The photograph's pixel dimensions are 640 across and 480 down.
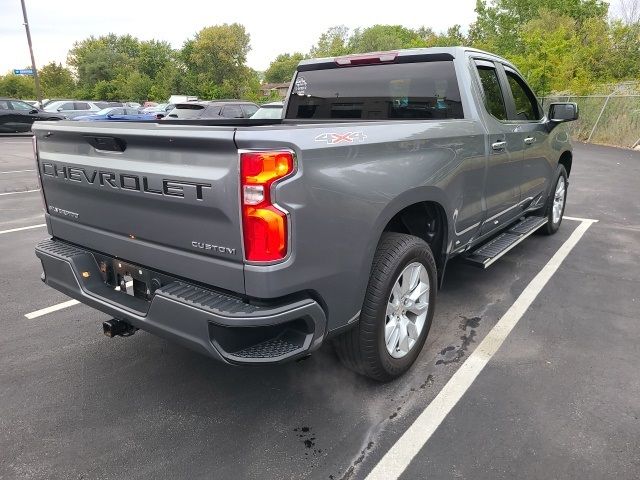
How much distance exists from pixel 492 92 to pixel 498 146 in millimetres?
554

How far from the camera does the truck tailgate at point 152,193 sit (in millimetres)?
2094

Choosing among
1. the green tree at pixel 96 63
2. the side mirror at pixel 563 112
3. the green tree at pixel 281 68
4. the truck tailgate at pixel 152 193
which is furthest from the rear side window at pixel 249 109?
the green tree at pixel 281 68

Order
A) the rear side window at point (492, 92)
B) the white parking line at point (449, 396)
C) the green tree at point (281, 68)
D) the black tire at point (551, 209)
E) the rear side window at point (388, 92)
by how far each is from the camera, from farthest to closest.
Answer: the green tree at point (281, 68) → the black tire at point (551, 209) → the rear side window at point (492, 92) → the rear side window at point (388, 92) → the white parking line at point (449, 396)

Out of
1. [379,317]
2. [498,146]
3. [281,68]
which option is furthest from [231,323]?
[281,68]

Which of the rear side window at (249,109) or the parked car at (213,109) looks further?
the rear side window at (249,109)

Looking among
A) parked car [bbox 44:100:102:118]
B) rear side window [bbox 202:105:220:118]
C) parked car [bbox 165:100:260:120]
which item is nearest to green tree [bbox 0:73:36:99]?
parked car [bbox 44:100:102:118]

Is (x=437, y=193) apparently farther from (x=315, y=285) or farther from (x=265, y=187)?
(x=265, y=187)

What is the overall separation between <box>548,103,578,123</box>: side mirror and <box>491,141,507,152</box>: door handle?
140 cm

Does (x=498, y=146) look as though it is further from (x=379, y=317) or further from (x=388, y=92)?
(x=379, y=317)

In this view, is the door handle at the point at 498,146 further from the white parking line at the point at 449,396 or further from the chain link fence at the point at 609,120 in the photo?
the chain link fence at the point at 609,120

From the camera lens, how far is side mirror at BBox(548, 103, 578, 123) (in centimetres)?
489

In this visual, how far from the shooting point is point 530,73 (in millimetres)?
26062

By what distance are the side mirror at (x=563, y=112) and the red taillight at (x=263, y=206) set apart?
3939 millimetres

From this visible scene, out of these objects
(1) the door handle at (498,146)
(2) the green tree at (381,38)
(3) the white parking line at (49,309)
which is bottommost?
(3) the white parking line at (49,309)
